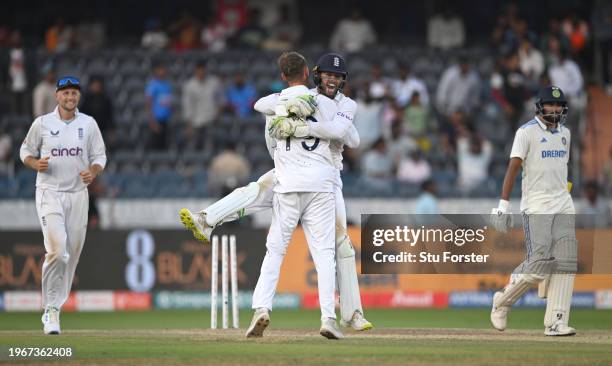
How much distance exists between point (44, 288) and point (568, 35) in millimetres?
14736

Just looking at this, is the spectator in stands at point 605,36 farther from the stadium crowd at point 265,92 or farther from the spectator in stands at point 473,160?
the spectator in stands at point 473,160

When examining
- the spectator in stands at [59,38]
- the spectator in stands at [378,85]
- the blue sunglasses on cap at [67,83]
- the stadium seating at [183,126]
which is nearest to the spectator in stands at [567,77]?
the stadium seating at [183,126]

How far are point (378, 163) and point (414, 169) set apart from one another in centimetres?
62

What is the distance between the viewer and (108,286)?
66.0ft

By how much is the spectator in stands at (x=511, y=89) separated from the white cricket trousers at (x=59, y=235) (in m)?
12.0

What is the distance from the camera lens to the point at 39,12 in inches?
1105

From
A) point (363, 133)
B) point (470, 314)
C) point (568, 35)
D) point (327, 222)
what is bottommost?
point (470, 314)

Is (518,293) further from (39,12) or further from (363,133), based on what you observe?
(39,12)

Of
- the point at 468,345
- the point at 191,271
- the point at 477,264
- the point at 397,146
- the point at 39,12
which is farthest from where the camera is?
the point at 39,12

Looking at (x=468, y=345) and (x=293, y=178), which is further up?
(x=293, y=178)

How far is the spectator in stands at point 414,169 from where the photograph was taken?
22531 mm

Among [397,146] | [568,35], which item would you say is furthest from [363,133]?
[568,35]

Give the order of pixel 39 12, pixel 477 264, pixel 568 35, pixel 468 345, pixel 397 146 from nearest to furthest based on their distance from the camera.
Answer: pixel 468 345 < pixel 477 264 < pixel 397 146 < pixel 568 35 < pixel 39 12

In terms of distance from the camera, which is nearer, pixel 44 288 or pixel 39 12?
pixel 44 288
